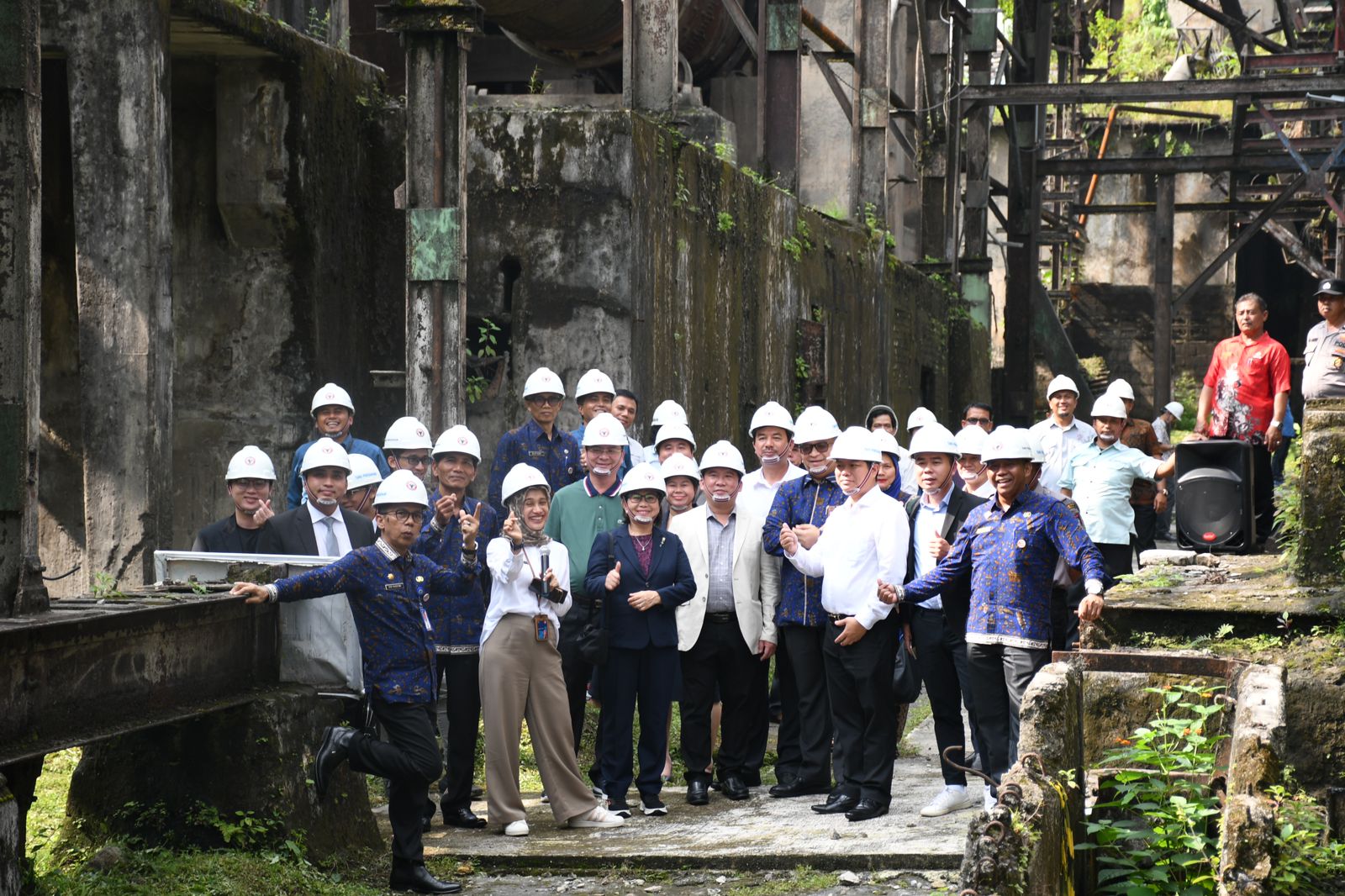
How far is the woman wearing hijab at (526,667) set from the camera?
27.1ft

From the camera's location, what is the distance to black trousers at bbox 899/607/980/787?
8492mm

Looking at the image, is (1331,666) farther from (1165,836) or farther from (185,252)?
(185,252)

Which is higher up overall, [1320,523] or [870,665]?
[1320,523]

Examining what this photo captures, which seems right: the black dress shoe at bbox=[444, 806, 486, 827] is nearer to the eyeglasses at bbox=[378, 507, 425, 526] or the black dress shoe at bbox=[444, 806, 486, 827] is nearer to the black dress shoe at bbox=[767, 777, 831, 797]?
the black dress shoe at bbox=[767, 777, 831, 797]

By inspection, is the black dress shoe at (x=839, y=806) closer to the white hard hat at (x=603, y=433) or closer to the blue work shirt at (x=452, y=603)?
the blue work shirt at (x=452, y=603)

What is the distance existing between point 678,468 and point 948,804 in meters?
2.24

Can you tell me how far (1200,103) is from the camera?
102 ft

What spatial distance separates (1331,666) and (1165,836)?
176 cm

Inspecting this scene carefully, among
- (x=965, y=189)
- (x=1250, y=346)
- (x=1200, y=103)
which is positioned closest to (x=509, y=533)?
(x=1250, y=346)

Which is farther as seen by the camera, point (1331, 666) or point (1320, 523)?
point (1320, 523)

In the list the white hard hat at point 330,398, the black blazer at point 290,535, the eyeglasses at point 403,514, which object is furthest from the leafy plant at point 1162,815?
the white hard hat at point 330,398

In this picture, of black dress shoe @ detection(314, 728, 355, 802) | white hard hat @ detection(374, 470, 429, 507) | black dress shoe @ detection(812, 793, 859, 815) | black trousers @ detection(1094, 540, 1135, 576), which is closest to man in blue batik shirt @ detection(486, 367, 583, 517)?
white hard hat @ detection(374, 470, 429, 507)

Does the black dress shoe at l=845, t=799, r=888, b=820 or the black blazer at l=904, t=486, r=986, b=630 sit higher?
the black blazer at l=904, t=486, r=986, b=630

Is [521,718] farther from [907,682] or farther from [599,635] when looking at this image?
[907,682]
